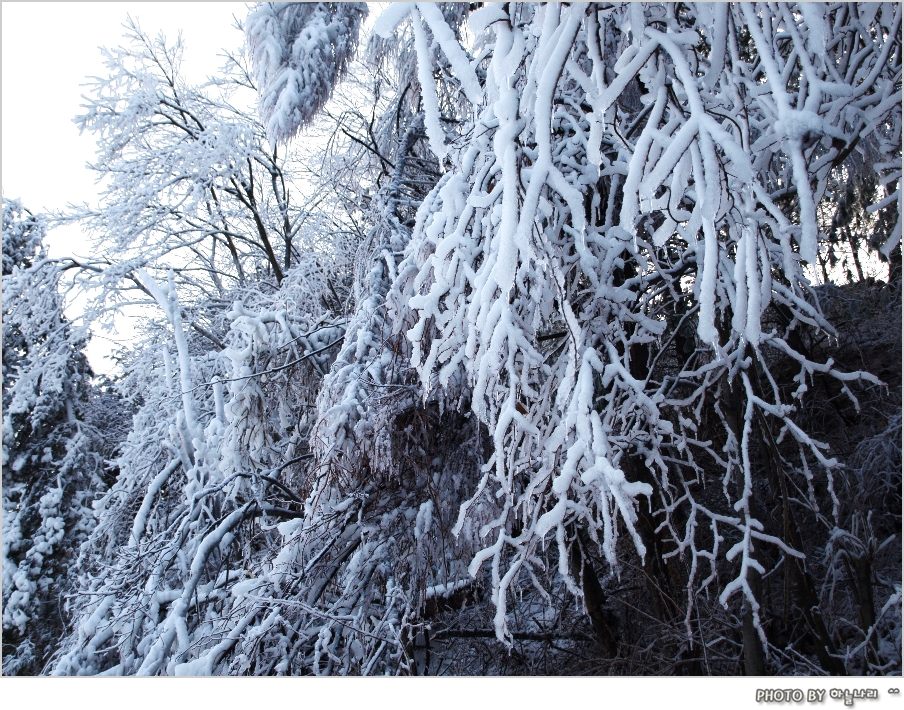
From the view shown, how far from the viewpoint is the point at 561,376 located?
5.79ft

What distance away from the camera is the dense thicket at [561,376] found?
117cm

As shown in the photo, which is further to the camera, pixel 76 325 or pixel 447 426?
pixel 76 325

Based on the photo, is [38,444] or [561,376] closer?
[561,376]

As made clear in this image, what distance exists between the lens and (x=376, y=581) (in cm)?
220

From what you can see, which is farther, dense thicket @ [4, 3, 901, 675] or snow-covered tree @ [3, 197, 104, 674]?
snow-covered tree @ [3, 197, 104, 674]

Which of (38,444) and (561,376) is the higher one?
(38,444)

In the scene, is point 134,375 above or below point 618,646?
above

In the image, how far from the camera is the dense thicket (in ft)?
3.85

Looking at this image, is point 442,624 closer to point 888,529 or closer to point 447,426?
point 447,426

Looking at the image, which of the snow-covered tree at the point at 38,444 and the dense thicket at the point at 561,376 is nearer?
the dense thicket at the point at 561,376

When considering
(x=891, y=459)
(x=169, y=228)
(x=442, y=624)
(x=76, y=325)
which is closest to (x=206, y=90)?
(x=169, y=228)
